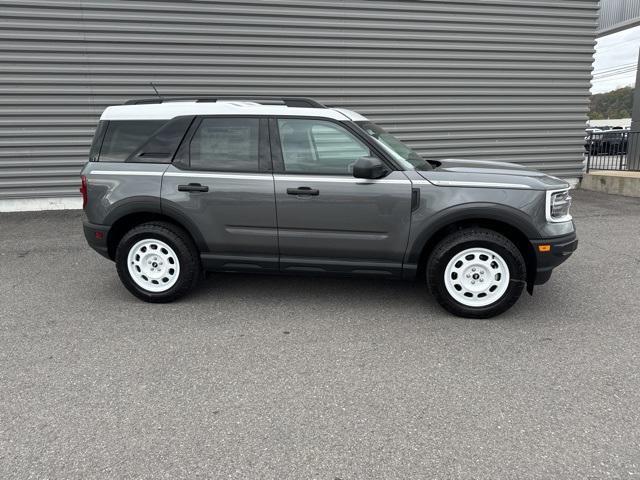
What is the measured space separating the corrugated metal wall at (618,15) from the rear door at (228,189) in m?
11.2

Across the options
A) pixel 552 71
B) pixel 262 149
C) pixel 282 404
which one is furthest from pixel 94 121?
pixel 552 71

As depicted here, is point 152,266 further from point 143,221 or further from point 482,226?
point 482,226

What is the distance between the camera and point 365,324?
3.91 meters

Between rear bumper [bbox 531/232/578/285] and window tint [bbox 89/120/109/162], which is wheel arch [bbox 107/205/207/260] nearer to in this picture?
window tint [bbox 89/120/109/162]

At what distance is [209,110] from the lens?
13.9 feet

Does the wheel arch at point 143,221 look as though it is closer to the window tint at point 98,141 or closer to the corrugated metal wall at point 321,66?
the window tint at point 98,141

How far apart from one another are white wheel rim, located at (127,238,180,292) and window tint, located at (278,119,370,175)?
1.37 metres

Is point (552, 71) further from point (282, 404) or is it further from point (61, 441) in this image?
point (61, 441)

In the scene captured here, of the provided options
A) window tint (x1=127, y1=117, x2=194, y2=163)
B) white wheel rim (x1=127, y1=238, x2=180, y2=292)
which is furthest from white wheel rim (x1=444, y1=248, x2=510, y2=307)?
window tint (x1=127, y1=117, x2=194, y2=163)

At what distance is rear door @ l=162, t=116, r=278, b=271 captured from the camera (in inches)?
162

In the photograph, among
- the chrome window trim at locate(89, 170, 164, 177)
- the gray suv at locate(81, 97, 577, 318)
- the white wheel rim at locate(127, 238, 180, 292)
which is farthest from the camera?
the white wheel rim at locate(127, 238, 180, 292)

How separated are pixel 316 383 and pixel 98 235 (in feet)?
8.52

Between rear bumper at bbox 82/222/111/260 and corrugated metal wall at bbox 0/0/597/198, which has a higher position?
corrugated metal wall at bbox 0/0/597/198

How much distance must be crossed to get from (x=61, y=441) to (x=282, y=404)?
3.82ft
